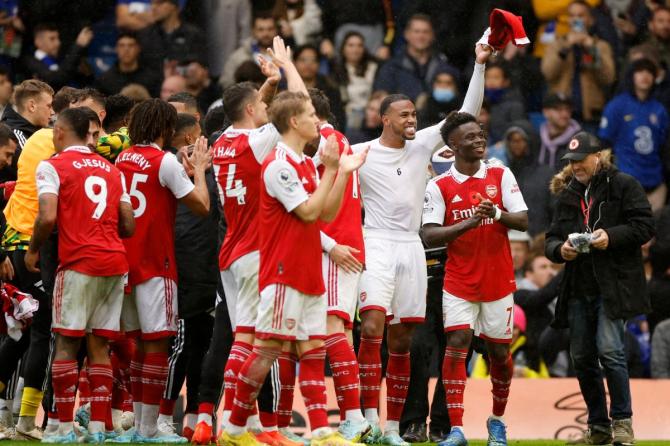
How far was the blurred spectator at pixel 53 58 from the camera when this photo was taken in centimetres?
1736

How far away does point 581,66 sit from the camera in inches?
713

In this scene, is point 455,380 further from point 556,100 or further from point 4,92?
point 556,100

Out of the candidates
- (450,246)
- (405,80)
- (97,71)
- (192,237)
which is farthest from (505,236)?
(97,71)

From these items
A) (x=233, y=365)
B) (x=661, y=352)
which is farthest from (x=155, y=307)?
(x=661, y=352)

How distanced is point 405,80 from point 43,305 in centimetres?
792

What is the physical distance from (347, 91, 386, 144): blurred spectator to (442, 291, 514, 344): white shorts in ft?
22.7

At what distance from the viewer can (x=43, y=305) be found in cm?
1088

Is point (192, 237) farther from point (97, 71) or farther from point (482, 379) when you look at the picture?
point (97, 71)

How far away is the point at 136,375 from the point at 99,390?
26.5 inches

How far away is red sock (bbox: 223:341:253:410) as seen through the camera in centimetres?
954

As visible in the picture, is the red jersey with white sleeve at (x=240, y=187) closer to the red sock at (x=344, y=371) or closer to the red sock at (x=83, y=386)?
the red sock at (x=344, y=371)

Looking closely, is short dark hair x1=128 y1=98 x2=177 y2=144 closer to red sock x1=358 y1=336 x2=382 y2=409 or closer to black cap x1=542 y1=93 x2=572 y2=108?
red sock x1=358 y1=336 x2=382 y2=409

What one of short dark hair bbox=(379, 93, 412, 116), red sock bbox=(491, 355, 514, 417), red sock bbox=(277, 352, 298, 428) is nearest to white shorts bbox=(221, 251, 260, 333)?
red sock bbox=(277, 352, 298, 428)

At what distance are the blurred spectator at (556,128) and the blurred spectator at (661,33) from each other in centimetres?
161
